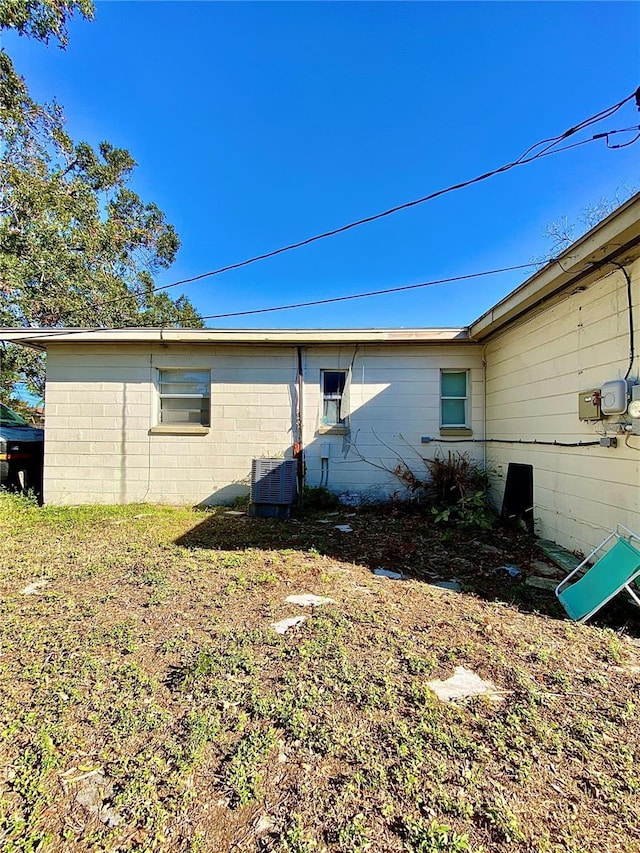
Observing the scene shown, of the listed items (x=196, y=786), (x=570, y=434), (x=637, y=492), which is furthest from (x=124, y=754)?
(x=570, y=434)

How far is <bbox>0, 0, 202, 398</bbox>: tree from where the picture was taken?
403 inches

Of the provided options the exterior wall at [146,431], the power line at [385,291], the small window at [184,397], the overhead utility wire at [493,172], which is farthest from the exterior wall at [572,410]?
the small window at [184,397]

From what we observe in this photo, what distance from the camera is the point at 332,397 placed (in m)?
7.19

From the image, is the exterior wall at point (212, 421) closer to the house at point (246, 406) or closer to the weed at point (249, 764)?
the house at point (246, 406)

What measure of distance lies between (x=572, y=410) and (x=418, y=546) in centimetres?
236

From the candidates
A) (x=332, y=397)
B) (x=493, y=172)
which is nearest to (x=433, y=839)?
(x=493, y=172)

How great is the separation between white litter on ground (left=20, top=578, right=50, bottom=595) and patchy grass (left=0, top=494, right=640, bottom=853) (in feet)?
0.30

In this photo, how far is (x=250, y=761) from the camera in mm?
1631

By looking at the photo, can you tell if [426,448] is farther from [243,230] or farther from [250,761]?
[243,230]

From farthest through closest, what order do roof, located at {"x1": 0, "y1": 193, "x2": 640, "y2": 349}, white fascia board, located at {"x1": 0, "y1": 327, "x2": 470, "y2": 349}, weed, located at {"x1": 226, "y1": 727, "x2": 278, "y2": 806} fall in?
1. white fascia board, located at {"x1": 0, "y1": 327, "x2": 470, "y2": 349}
2. roof, located at {"x1": 0, "y1": 193, "x2": 640, "y2": 349}
3. weed, located at {"x1": 226, "y1": 727, "x2": 278, "y2": 806}

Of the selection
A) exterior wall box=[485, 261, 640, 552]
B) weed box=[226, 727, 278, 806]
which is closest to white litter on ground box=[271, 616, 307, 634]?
weed box=[226, 727, 278, 806]

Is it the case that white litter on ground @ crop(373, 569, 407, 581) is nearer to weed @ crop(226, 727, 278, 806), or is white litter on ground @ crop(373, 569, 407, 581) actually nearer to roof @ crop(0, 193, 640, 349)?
weed @ crop(226, 727, 278, 806)

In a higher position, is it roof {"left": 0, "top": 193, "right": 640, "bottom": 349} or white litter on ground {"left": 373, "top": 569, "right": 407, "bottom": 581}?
roof {"left": 0, "top": 193, "right": 640, "bottom": 349}

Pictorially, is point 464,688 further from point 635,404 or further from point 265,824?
point 635,404
